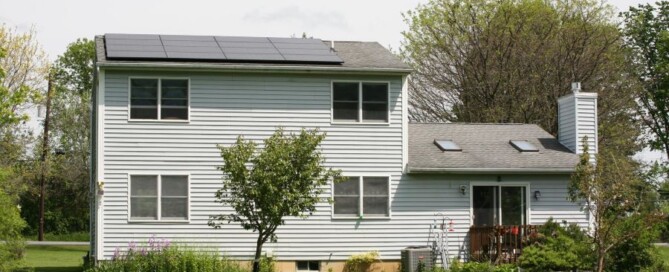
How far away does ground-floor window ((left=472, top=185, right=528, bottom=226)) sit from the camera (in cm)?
2619

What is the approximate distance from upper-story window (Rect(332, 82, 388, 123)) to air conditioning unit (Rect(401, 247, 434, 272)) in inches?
133

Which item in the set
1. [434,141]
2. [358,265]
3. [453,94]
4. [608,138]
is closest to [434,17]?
[453,94]

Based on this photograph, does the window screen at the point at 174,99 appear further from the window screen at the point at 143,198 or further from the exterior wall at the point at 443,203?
the exterior wall at the point at 443,203

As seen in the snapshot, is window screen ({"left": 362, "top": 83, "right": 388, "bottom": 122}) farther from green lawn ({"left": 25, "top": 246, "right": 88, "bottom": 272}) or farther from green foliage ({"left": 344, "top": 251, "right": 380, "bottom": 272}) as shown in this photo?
green lawn ({"left": 25, "top": 246, "right": 88, "bottom": 272})

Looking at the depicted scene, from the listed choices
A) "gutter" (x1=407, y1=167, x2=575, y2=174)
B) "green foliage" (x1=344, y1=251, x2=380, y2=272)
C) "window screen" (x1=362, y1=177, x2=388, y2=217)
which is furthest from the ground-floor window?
"green foliage" (x1=344, y1=251, x2=380, y2=272)

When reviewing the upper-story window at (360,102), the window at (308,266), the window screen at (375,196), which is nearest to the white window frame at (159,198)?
the window at (308,266)

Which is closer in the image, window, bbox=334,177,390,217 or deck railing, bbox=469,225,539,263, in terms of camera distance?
window, bbox=334,177,390,217

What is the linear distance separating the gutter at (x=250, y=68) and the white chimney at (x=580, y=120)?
5.18 m

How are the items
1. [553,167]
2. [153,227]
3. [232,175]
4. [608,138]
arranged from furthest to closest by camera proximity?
[608,138] → [553,167] → [153,227] → [232,175]

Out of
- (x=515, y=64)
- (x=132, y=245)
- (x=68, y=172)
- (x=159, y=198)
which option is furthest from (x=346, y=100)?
(x=68, y=172)

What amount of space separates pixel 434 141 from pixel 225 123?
19.1 ft

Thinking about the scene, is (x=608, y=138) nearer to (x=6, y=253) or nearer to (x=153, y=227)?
(x=153, y=227)

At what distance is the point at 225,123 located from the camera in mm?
24922

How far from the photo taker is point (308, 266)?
25.3 metres
